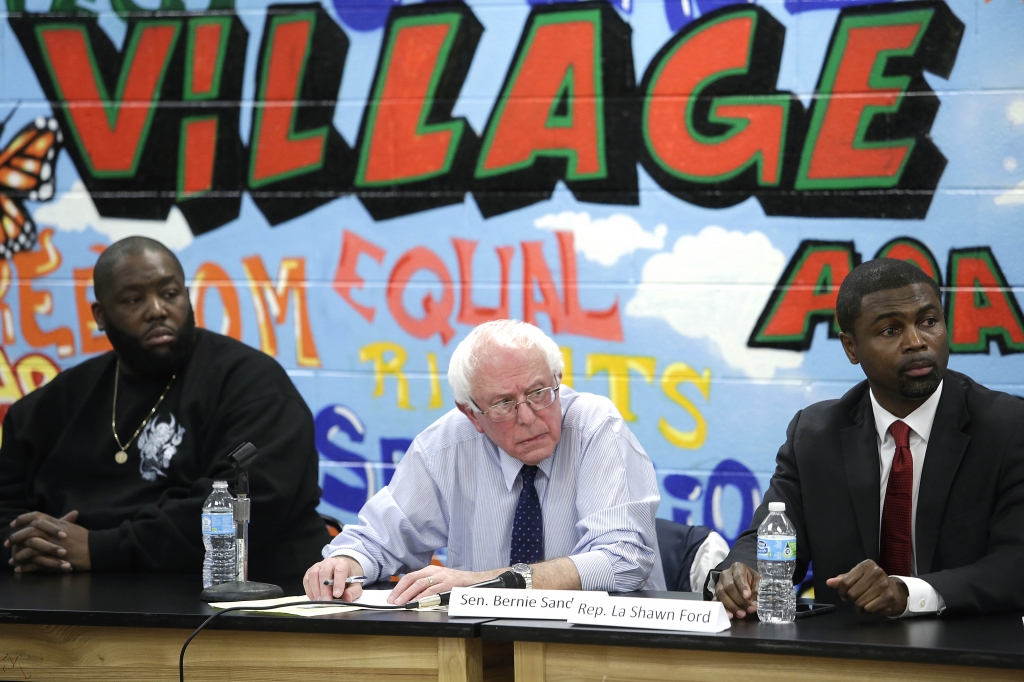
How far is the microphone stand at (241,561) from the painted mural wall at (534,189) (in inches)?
59.6

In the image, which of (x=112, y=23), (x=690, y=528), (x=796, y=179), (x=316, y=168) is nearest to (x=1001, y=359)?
(x=796, y=179)

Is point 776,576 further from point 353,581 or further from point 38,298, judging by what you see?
point 38,298

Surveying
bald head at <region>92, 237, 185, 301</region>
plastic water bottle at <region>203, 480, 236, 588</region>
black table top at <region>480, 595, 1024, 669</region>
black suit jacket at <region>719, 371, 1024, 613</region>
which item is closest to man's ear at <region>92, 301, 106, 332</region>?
bald head at <region>92, 237, 185, 301</region>

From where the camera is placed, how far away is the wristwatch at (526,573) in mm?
2473

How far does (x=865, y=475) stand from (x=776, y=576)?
0.47 meters

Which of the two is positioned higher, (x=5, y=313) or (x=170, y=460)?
(x=5, y=313)

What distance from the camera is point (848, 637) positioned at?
2018 millimetres

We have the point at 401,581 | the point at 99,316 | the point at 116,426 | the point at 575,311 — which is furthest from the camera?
the point at 575,311

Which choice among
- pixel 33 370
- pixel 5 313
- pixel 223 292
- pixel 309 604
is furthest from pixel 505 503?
pixel 5 313

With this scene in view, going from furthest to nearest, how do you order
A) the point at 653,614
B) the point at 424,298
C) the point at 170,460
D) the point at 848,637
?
the point at 424,298 → the point at 170,460 → the point at 653,614 → the point at 848,637

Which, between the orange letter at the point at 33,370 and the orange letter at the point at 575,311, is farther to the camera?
the orange letter at the point at 33,370

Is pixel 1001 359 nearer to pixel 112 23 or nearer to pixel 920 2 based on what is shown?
pixel 920 2

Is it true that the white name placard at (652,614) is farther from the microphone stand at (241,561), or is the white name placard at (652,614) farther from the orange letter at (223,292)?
the orange letter at (223,292)

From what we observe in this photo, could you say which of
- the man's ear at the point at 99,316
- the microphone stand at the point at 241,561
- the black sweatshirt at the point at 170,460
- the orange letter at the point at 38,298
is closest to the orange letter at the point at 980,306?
the black sweatshirt at the point at 170,460
